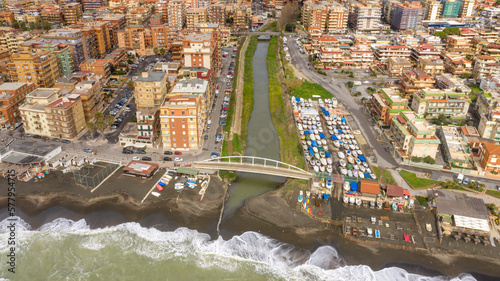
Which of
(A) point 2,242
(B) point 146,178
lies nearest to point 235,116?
(B) point 146,178

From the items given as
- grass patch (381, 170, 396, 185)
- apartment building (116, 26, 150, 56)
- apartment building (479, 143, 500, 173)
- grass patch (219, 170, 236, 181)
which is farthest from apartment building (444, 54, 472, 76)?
apartment building (116, 26, 150, 56)

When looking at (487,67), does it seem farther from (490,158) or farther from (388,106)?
(490,158)

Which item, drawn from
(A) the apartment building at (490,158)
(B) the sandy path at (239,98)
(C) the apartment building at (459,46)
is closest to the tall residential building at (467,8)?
(C) the apartment building at (459,46)

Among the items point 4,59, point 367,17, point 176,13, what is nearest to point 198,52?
point 4,59

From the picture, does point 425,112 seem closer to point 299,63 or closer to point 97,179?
point 299,63

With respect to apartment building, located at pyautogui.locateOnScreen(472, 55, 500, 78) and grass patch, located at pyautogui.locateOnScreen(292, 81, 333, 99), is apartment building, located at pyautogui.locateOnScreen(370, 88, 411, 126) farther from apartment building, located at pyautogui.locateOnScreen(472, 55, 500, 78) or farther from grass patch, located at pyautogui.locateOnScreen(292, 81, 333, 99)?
apartment building, located at pyautogui.locateOnScreen(472, 55, 500, 78)

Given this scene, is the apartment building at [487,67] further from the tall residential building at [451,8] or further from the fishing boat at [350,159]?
the tall residential building at [451,8]
